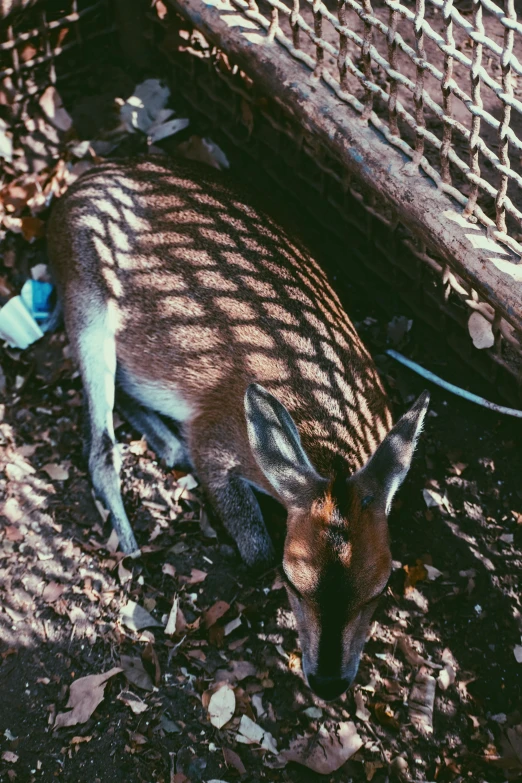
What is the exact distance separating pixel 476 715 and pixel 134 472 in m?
2.30

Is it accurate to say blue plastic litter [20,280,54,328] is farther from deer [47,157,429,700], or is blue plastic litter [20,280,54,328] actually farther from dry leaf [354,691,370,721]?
dry leaf [354,691,370,721]

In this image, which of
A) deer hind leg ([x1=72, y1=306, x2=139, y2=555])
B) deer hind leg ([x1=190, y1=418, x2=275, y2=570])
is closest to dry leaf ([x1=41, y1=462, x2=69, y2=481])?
deer hind leg ([x1=72, y1=306, x2=139, y2=555])

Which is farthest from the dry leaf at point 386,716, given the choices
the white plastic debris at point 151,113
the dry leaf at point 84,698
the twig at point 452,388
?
the white plastic debris at point 151,113

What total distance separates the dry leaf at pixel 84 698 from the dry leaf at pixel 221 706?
1.64 feet

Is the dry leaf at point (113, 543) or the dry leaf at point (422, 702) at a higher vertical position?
the dry leaf at point (113, 543)

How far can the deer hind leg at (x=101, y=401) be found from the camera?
14.6ft

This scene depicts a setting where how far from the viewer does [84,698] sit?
3746 millimetres

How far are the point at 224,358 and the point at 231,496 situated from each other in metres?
0.76

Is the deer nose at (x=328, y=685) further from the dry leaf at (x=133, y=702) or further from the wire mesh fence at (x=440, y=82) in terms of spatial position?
the wire mesh fence at (x=440, y=82)

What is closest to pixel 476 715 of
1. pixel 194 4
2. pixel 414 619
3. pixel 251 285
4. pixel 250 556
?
pixel 414 619

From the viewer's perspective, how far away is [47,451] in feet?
15.3

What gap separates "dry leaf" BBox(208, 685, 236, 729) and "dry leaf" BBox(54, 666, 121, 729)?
500 mm

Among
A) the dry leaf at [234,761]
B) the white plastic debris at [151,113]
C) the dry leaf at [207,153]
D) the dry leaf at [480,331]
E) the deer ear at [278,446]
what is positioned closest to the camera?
the deer ear at [278,446]

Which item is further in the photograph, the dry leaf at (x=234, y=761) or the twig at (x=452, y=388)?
the twig at (x=452, y=388)
